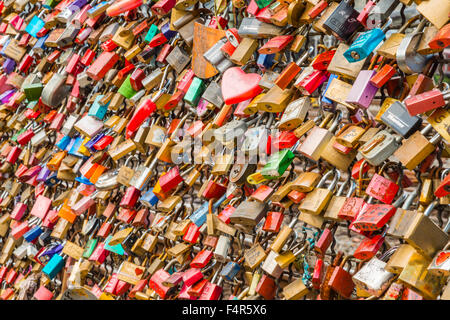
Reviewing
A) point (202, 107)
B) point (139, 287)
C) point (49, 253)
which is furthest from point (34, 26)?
point (139, 287)

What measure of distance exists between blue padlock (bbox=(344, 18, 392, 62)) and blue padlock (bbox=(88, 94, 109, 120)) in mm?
1000

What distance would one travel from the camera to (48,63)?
2211 mm

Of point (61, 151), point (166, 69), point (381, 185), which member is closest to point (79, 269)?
point (61, 151)

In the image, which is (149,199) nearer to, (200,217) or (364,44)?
(200,217)

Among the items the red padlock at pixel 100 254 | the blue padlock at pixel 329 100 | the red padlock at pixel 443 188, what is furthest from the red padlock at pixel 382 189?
the red padlock at pixel 100 254

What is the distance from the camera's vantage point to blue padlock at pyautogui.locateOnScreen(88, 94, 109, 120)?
5.94ft

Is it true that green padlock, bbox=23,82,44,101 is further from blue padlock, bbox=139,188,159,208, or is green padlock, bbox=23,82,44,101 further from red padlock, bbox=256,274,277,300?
red padlock, bbox=256,274,277,300

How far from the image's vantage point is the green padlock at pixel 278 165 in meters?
1.19

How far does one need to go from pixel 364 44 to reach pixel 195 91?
556 mm

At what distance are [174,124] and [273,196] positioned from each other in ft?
1.61

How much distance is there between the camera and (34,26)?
7.44 ft

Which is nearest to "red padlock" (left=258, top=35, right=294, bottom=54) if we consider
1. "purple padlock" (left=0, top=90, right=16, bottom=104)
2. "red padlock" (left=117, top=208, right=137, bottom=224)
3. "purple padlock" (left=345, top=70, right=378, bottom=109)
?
"purple padlock" (left=345, top=70, right=378, bottom=109)

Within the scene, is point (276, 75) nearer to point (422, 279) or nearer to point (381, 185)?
point (381, 185)

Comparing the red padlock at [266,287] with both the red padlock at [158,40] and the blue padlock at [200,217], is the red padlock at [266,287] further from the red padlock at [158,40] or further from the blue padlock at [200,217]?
the red padlock at [158,40]
